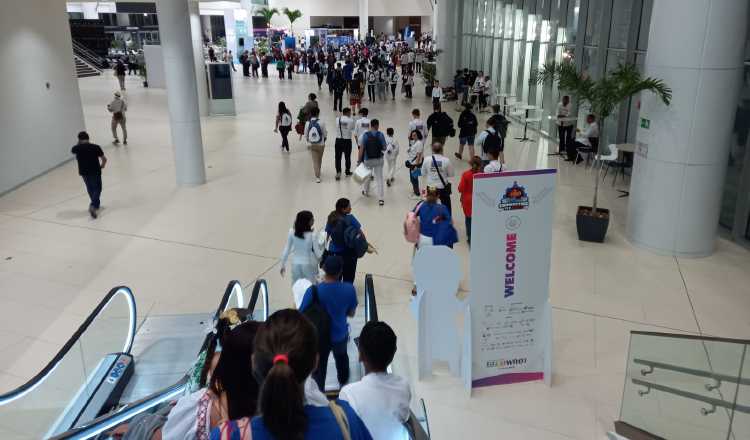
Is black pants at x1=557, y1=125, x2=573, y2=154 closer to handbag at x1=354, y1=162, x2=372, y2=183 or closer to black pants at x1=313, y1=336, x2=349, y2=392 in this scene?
handbag at x1=354, y1=162, x2=372, y2=183

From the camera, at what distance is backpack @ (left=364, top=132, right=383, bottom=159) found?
10664mm

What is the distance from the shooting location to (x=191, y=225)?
391 inches

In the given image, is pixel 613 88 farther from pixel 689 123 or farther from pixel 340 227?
pixel 340 227

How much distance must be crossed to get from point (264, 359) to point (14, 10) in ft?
44.8

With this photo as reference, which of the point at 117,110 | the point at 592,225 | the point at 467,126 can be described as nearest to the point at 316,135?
the point at 467,126

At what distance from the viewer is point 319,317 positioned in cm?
434

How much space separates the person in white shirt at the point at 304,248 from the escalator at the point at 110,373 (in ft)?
1.51

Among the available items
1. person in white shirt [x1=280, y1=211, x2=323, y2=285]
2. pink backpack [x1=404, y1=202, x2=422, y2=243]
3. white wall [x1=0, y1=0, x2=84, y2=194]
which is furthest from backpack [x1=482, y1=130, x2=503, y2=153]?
white wall [x1=0, y1=0, x2=84, y2=194]

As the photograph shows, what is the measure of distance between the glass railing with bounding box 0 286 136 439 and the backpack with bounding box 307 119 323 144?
6.86 metres

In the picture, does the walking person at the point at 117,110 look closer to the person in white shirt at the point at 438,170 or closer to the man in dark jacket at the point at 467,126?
the man in dark jacket at the point at 467,126

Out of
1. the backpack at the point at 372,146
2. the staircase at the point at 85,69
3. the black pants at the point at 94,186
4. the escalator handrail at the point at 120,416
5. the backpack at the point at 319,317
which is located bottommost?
the black pants at the point at 94,186

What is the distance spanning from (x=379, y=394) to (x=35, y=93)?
13308mm

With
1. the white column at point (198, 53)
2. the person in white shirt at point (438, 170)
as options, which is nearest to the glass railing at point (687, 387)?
the person in white shirt at point (438, 170)

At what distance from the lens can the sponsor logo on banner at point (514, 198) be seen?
498cm
